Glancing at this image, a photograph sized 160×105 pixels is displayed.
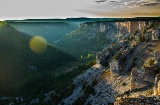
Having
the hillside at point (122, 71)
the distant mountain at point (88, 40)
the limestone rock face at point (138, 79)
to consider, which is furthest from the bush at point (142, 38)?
the distant mountain at point (88, 40)

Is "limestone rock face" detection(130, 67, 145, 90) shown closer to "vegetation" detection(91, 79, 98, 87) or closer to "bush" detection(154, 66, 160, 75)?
"bush" detection(154, 66, 160, 75)

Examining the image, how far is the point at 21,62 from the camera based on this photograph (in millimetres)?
71750

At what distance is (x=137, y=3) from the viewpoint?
19.6 ft

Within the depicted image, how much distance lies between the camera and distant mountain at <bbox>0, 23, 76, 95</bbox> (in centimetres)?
5627

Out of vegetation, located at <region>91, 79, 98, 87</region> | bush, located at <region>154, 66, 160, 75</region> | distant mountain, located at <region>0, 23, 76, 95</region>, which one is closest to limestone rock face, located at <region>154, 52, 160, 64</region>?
bush, located at <region>154, 66, 160, 75</region>

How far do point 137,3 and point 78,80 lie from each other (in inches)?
987

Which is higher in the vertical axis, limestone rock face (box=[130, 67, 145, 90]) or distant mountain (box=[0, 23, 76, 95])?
limestone rock face (box=[130, 67, 145, 90])

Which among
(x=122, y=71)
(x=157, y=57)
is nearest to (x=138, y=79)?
(x=157, y=57)

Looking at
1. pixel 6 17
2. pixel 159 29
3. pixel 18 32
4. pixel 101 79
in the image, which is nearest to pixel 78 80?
pixel 101 79

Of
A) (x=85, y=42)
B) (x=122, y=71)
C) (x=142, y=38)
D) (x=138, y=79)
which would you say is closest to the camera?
(x=138, y=79)

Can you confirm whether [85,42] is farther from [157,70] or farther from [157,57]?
[157,70]

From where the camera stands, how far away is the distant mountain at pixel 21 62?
56.3m

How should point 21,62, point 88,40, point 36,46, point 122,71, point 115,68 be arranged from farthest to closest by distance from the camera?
point 88,40, point 36,46, point 21,62, point 115,68, point 122,71

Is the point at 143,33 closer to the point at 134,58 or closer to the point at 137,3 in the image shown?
the point at 134,58
